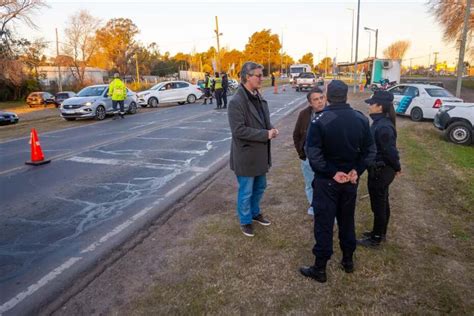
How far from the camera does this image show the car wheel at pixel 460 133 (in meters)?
10.0

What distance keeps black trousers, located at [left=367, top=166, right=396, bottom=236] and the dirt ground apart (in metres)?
0.27

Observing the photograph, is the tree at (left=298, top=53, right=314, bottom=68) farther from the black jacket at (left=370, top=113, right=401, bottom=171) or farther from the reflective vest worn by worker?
the black jacket at (left=370, top=113, right=401, bottom=171)

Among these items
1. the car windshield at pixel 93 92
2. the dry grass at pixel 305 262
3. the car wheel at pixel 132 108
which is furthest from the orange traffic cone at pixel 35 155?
the car wheel at pixel 132 108

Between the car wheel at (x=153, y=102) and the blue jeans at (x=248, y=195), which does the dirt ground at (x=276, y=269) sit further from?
the car wheel at (x=153, y=102)

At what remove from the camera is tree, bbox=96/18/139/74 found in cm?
6022

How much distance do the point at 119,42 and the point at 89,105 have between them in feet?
165

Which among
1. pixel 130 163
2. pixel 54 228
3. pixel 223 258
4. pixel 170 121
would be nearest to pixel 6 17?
pixel 170 121

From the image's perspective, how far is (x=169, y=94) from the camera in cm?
2339

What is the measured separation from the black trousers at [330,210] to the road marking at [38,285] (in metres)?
2.55

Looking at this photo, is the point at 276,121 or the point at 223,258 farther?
the point at 276,121

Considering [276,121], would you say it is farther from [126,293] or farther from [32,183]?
[126,293]

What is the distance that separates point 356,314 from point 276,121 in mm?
11670

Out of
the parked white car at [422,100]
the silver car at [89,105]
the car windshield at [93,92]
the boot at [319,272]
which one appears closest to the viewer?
the boot at [319,272]

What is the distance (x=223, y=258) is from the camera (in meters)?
3.83
